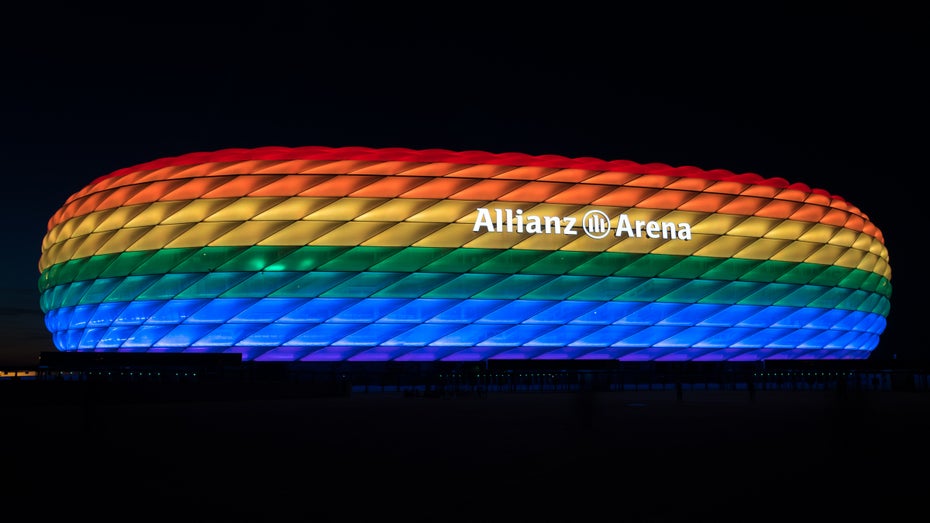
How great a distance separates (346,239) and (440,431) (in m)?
23.3

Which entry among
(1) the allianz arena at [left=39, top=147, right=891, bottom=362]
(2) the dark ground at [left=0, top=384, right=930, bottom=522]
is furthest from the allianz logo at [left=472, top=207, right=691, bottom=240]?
(2) the dark ground at [left=0, top=384, right=930, bottom=522]

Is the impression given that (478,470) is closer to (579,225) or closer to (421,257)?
(421,257)

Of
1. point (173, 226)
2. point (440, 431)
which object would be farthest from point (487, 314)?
point (440, 431)

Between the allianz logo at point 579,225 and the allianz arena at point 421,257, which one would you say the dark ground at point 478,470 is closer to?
the allianz arena at point 421,257

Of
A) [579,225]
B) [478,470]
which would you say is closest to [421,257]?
[579,225]

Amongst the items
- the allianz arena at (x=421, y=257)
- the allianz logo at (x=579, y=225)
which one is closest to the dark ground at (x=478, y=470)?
the allianz arena at (x=421, y=257)

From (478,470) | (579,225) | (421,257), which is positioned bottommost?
(478,470)

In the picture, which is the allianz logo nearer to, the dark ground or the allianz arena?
the allianz arena

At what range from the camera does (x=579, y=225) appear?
3922 cm

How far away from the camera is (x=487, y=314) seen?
128ft

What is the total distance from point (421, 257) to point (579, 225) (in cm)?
775

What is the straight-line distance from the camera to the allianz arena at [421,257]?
37469 millimetres

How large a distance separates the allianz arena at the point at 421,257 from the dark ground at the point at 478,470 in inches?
828

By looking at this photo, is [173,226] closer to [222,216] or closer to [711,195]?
[222,216]
